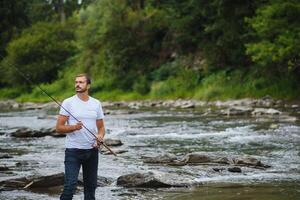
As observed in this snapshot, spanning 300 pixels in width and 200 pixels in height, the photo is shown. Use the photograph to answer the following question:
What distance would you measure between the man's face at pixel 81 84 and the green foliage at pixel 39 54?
54681 millimetres

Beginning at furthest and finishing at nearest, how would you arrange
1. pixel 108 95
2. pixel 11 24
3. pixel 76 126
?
pixel 11 24
pixel 108 95
pixel 76 126

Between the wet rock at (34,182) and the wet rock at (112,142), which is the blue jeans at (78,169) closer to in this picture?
the wet rock at (34,182)

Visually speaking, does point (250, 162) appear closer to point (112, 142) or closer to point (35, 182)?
point (35, 182)

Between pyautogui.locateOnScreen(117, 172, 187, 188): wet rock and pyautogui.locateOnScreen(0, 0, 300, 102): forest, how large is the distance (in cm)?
1959

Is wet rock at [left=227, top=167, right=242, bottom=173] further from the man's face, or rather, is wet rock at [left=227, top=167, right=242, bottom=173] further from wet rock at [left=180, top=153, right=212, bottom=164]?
the man's face

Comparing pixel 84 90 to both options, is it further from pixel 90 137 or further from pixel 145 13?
pixel 145 13

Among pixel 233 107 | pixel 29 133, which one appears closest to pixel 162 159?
pixel 29 133

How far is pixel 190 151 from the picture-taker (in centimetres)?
1706

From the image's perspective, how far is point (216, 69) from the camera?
46312 mm

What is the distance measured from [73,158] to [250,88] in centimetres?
3325

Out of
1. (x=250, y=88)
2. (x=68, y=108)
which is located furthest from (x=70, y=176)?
(x=250, y=88)

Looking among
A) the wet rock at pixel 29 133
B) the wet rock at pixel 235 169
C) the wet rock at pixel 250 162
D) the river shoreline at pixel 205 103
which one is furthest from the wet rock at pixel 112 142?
the river shoreline at pixel 205 103

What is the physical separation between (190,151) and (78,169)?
892 centimetres

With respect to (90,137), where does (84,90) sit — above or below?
above
